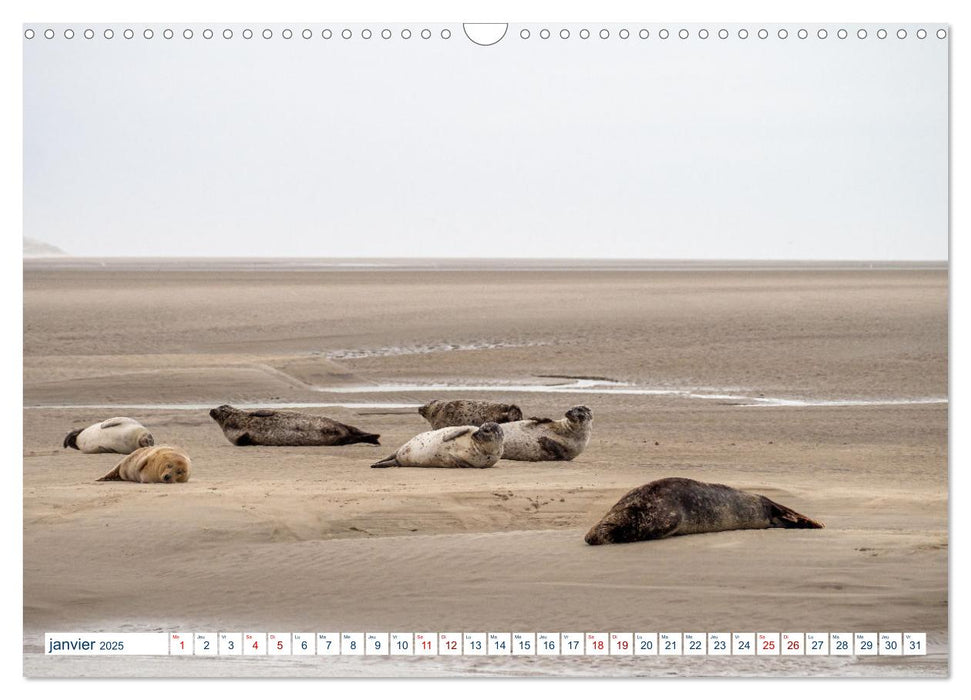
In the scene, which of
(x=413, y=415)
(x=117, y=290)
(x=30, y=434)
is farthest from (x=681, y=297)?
(x=30, y=434)

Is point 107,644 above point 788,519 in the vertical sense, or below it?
below

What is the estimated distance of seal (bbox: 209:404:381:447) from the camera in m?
10.8

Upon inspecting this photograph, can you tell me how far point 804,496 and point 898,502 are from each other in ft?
1.87

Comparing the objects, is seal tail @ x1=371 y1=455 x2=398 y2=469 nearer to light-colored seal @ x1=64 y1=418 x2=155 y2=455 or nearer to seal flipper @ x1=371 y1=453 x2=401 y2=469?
seal flipper @ x1=371 y1=453 x2=401 y2=469

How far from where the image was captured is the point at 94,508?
710 centimetres

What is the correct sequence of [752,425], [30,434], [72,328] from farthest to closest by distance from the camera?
[72,328]
[752,425]
[30,434]

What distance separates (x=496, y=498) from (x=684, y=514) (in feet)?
5.47

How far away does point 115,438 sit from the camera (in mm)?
10156

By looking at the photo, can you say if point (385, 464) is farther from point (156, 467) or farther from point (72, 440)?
point (72, 440)

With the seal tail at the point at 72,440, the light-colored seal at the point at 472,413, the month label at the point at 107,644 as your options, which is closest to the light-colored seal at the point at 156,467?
the seal tail at the point at 72,440

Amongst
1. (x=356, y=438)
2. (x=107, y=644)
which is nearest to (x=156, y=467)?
(x=356, y=438)

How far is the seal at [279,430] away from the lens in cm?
1082

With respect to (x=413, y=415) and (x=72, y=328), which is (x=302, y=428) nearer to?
(x=413, y=415)

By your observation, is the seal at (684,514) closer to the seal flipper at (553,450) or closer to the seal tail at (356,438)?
the seal flipper at (553,450)
